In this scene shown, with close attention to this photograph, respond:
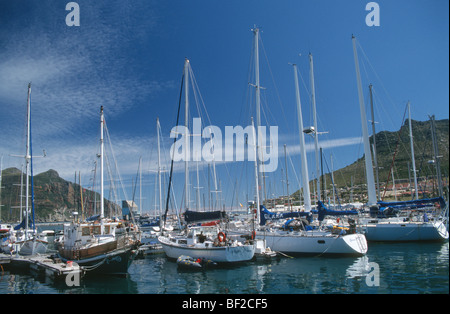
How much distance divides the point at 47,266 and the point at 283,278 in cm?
1501

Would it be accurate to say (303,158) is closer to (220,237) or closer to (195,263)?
A: (220,237)

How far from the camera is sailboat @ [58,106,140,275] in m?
17.9

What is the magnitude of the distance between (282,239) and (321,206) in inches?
195

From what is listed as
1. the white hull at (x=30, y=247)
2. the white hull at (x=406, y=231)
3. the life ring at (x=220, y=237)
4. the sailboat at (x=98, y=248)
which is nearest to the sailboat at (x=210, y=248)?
the life ring at (x=220, y=237)

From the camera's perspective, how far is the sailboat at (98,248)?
17.9m

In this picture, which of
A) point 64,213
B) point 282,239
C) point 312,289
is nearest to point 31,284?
point 312,289

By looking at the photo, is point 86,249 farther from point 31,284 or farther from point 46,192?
point 46,192

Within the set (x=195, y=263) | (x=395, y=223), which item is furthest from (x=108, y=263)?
(x=395, y=223)

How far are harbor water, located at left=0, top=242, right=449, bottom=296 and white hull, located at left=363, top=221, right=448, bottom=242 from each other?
4.82 meters

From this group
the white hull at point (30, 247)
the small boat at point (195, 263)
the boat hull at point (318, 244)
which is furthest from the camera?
the white hull at point (30, 247)

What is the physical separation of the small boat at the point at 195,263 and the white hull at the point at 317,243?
5.86 metres

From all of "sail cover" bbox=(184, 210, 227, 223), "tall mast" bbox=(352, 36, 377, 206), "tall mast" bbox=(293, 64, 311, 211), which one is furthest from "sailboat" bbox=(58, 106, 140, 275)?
"tall mast" bbox=(352, 36, 377, 206)

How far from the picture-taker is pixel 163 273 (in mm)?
19375

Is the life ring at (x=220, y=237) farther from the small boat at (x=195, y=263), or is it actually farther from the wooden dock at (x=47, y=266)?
the wooden dock at (x=47, y=266)
